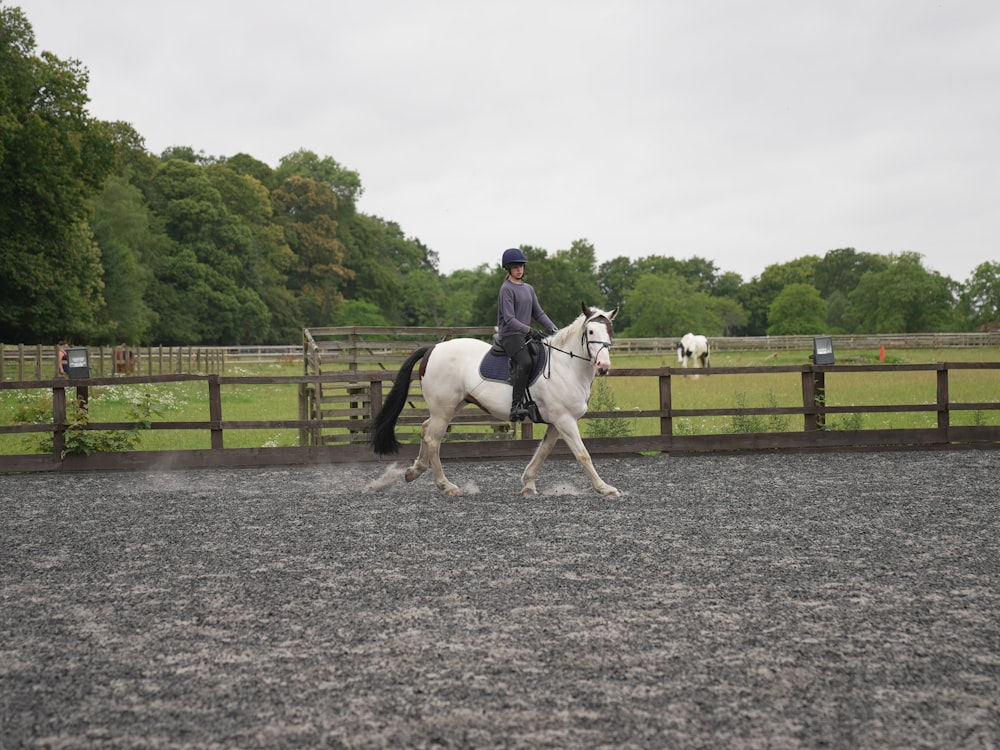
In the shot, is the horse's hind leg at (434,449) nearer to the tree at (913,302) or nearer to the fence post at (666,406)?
the fence post at (666,406)

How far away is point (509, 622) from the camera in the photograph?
16.3 feet

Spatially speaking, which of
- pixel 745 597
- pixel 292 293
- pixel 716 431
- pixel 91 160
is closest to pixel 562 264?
pixel 292 293

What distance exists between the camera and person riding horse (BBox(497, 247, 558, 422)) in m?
9.50

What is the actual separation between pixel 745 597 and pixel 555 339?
15.7ft

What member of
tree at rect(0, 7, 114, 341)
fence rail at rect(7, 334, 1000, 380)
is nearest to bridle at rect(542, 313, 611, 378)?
fence rail at rect(7, 334, 1000, 380)

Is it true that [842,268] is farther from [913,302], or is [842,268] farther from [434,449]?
[434,449]

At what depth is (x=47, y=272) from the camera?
33969mm

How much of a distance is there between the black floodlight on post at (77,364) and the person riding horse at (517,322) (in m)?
6.28

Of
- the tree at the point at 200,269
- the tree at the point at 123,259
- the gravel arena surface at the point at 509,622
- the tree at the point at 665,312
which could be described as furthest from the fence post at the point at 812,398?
the tree at the point at 665,312

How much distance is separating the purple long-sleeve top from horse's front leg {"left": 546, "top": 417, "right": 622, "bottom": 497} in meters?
1.01

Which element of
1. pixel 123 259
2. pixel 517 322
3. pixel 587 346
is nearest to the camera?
pixel 587 346

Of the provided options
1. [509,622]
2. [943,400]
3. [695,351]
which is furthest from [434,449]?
[695,351]

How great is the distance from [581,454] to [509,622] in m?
4.54

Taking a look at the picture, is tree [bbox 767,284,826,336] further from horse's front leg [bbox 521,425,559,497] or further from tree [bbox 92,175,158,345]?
horse's front leg [bbox 521,425,559,497]
